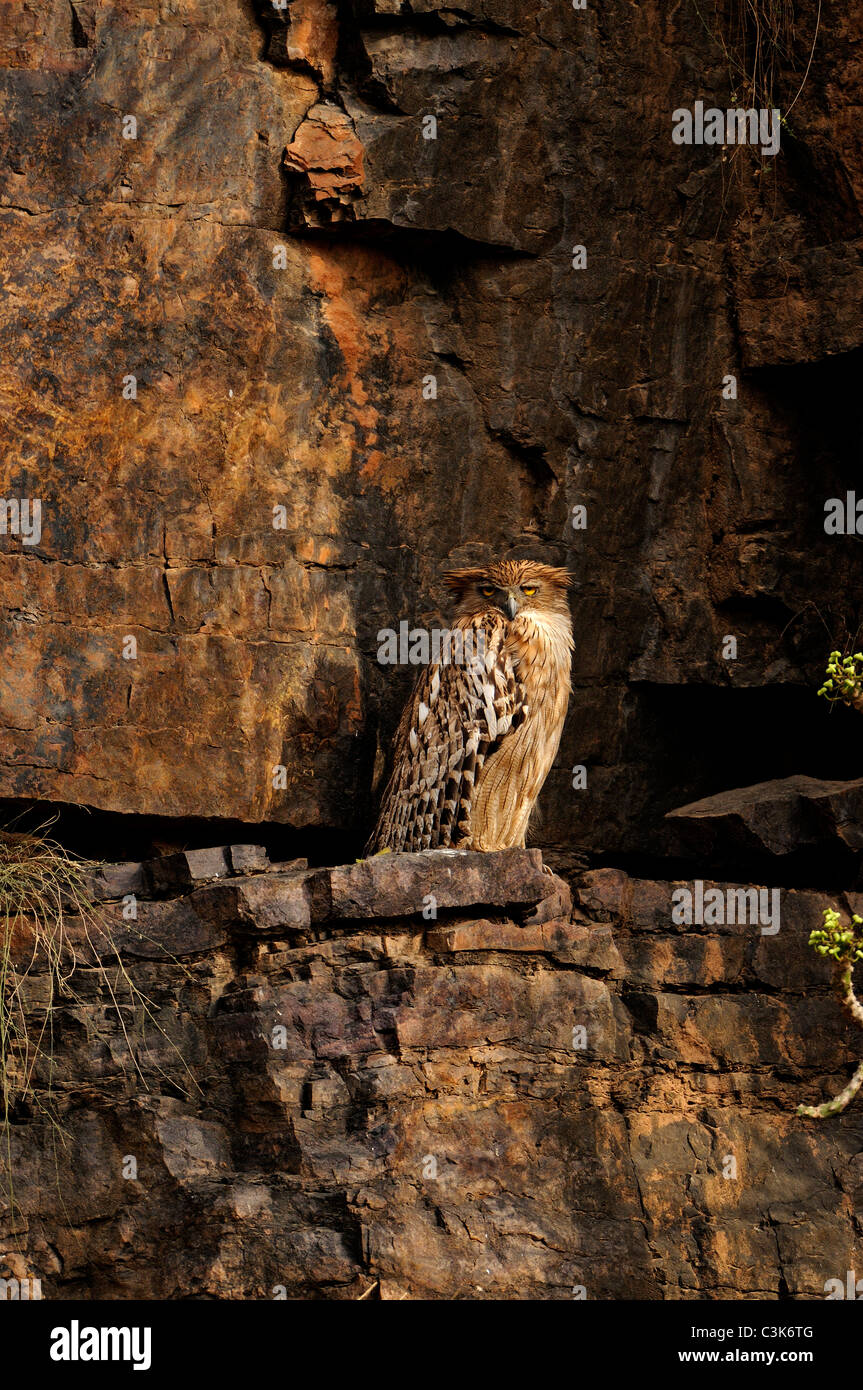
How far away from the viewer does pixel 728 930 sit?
7234mm

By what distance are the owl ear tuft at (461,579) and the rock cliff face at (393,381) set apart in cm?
48

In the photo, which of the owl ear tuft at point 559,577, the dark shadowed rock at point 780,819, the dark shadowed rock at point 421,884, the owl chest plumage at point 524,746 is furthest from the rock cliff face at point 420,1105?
the owl ear tuft at point 559,577

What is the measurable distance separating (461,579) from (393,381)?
1.19 m

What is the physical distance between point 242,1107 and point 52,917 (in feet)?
3.72

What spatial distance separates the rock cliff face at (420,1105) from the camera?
594cm

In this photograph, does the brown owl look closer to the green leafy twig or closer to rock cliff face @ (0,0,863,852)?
rock cliff face @ (0,0,863,852)

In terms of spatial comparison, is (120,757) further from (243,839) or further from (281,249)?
(281,249)

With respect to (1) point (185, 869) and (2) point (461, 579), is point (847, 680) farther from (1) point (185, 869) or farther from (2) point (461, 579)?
(1) point (185, 869)

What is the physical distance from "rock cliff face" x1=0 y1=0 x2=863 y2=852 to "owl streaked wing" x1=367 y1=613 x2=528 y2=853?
0.62 metres

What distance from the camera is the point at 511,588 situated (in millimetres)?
7484

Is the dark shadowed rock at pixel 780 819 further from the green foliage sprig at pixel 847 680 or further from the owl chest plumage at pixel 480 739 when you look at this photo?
the owl chest plumage at pixel 480 739

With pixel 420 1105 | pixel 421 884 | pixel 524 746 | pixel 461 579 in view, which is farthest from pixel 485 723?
pixel 420 1105

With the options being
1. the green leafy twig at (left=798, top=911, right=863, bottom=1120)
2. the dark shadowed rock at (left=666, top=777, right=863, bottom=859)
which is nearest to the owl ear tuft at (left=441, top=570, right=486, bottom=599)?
the dark shadowed rock at (left=666, top=777, right=863, bottom=859)

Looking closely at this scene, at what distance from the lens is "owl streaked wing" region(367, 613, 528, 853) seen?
7230 mm
